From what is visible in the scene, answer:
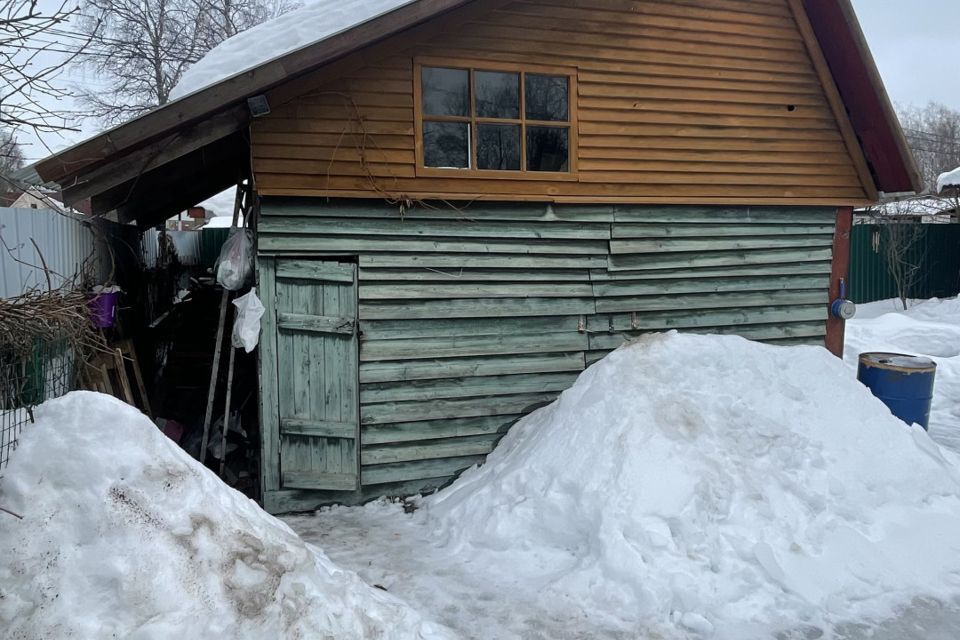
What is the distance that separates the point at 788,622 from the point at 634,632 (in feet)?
3.43

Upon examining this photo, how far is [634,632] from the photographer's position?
4.39m

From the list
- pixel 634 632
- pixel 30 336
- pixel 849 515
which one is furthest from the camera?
pixel 849 515

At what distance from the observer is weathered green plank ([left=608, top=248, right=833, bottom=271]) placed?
7.45 m

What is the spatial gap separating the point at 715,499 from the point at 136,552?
13.1ft

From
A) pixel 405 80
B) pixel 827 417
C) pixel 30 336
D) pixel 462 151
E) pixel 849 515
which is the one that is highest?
pixel 405 80

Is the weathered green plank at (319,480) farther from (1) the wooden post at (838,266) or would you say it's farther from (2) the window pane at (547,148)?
(1) the wooden post at (838,266)

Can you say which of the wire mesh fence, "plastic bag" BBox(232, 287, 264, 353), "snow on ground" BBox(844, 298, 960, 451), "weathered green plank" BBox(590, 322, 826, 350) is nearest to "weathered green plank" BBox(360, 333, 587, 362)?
"weathered green plank" BBox(590, 322, 826, 350)

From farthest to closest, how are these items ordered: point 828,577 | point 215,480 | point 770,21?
point 770,21
point 828,577
point 215,480

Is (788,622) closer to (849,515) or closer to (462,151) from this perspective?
(849,515)

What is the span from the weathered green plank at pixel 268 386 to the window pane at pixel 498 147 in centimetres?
233

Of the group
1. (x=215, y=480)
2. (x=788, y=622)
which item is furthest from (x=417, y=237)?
(x=788, y=622)

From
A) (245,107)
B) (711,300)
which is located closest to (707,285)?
(711,300)

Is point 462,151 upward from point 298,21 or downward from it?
downward

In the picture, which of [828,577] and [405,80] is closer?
[828,577]
